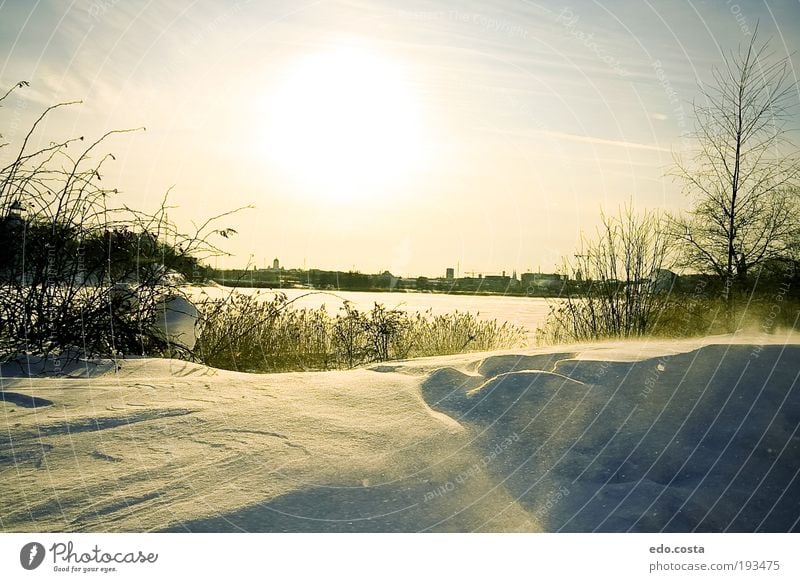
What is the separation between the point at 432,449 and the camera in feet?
12.1

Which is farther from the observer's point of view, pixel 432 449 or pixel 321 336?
pixel 321 336

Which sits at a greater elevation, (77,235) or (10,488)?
(77,235)

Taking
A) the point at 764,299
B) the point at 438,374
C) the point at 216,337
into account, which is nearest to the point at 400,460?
the point at 438,374

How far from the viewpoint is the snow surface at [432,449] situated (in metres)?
3.13

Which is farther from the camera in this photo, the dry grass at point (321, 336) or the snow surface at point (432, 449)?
the dry grass at point (321, 336)

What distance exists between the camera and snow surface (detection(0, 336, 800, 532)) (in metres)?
3.13

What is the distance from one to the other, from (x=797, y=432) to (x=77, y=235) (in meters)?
6.80

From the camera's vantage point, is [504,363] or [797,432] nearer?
[797,432]

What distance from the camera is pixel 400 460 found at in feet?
11.6

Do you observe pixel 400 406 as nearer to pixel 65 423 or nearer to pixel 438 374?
pixel 438 374

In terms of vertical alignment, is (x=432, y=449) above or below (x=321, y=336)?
above

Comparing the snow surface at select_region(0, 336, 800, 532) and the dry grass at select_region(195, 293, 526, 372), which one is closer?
the snow surface at select_region(0, 336, 800, 532)
